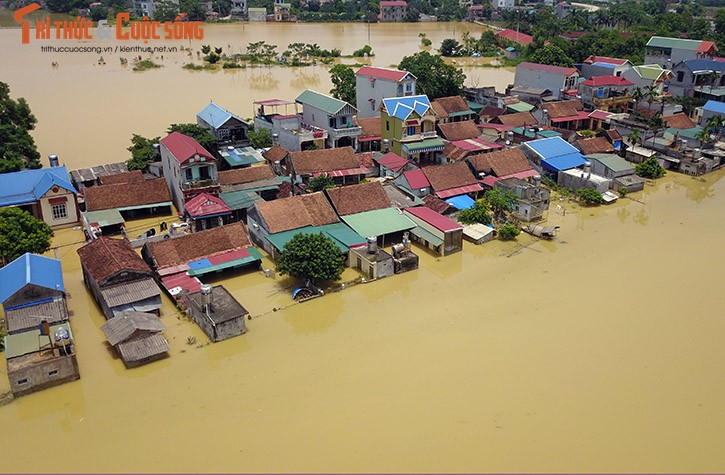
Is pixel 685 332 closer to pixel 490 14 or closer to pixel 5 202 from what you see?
pixel 5 202

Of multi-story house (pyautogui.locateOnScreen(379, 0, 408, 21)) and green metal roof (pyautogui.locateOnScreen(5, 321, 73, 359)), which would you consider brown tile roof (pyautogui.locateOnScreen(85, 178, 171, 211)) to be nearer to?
green metal roof (pyautogui.locateOnScreen(5, 321, 73, 359))

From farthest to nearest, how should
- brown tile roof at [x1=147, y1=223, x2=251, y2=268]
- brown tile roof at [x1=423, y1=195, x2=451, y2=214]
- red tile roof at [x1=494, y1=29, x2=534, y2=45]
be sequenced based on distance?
red tile roof at [x1=494, y1=29, x2=534, y2=45]
brown tile roof at [x1=423, y1=195, x2=451, y2=214]
brown tile roof at [x1=147, y1=223, x2=251, y2=268]

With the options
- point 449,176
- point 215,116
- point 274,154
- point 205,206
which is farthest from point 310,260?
point 215,116

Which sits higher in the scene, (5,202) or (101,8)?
(101,8)

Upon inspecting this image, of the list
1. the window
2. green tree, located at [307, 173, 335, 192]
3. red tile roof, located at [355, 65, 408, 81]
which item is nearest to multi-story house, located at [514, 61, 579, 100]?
red tile roof, located at [355, 65, 408, 81]

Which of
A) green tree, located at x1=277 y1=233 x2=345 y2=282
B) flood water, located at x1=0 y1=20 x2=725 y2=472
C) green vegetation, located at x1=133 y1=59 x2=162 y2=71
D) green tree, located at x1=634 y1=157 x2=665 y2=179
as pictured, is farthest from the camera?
green vegetation, located at x1=133 y1=59 x2=162 y2=71

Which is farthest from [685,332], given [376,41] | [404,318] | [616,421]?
[376,41]

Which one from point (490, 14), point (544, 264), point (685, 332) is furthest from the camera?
point (490, 14)
